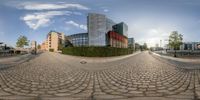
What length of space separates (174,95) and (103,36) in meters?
50.6

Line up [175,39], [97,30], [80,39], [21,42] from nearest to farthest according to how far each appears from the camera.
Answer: [175,39], [97,30], [21,42], [80,39]

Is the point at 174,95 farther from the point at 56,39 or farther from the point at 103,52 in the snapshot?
the point at 56,39

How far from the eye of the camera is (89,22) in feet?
179

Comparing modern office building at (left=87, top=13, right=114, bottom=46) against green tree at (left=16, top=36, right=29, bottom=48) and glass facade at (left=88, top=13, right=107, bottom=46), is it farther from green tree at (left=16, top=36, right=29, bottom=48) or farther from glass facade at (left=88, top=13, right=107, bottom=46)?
green tree at (left=16, top=36, right=29, bottom=48)

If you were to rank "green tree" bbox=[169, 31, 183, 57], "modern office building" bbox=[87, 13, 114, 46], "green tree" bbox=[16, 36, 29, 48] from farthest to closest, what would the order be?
"green tree" bbox=[16, 36, 29, 48], "modern office building" bbox=[87, 13, 114, 46], "green tree" bbox=[169, 31, 183, 57]

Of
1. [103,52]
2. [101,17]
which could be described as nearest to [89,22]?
[101,17]

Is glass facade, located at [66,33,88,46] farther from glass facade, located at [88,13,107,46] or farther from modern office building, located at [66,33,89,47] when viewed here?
glass facade, located at [88,13,107,46]

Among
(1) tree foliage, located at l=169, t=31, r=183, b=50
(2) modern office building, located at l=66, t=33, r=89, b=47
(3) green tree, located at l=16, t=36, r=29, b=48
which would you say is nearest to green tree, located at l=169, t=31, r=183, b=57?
(1) tree foliage, located at l=169, t=31, r=183, b=50

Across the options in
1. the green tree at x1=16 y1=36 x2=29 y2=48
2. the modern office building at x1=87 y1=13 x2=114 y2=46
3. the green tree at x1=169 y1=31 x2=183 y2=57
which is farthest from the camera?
the green tree at x1=16 y1=36 x2=29 y2=48

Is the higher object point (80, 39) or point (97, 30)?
point (97, 30)

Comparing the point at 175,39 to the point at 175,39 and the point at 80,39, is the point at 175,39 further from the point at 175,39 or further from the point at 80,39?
the point at 80,39

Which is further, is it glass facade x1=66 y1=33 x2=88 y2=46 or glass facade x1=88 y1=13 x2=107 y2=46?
glass facade x1=66 y1=33 x2=88 y2=46

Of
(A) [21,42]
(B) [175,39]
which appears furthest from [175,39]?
(A) [21,42]

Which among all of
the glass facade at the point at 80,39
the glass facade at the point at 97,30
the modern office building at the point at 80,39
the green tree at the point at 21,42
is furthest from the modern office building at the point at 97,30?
the green tree at the point at 21,42
